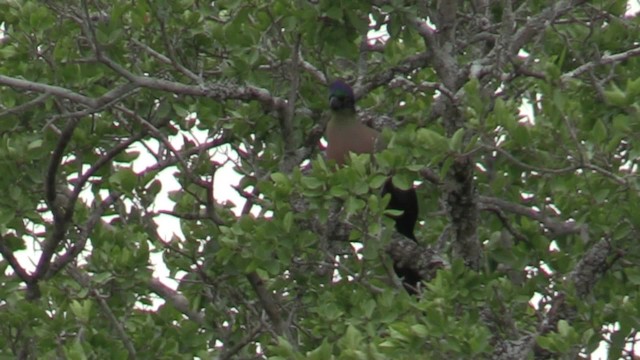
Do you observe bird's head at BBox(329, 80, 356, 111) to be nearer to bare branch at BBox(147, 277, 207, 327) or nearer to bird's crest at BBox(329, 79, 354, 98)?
bird's crest at BBox(329, 79, 354, 98)

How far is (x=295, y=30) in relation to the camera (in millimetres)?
9969

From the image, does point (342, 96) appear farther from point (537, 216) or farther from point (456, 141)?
point (456, 141)

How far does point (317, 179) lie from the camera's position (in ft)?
28.5

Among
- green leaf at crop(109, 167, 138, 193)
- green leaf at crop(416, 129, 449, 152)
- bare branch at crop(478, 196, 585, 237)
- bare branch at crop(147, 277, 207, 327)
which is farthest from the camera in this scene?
bare branch at crop(147, 277, 207, 327)

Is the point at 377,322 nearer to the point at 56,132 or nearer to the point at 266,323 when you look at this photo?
the point at 266,323

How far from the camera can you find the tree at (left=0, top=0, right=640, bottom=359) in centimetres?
863

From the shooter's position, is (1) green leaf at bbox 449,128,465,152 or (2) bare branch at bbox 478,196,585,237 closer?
(1) green leaf at bbox 449,128,465,152

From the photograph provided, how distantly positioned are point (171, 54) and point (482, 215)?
2.09 meters

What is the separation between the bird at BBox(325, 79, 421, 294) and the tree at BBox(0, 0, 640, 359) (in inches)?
4.3

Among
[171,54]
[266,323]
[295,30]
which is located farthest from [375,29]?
[266,323]

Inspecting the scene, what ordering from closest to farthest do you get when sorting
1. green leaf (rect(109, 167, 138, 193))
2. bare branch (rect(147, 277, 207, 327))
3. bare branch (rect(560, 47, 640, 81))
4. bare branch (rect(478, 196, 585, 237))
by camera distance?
bare branch (rect(560, 47, 640, 81)) < green leaf (rect(109, 167, 138, 193)) < bare branch (rect(478, 196, 585, 237)) < bare branch (rect(147, 277, 207, 327))

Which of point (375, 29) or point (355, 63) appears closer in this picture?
point (375, 29)

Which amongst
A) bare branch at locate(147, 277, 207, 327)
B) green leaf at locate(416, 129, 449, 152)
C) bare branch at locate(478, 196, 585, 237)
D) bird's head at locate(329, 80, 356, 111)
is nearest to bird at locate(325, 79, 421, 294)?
bird's head at locate(329, 80, 356, 111)

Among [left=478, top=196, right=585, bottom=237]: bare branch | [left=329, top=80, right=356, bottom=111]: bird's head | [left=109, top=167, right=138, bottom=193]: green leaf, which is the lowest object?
[left=478, top=196, right=585, bottom=237]: bare branch
